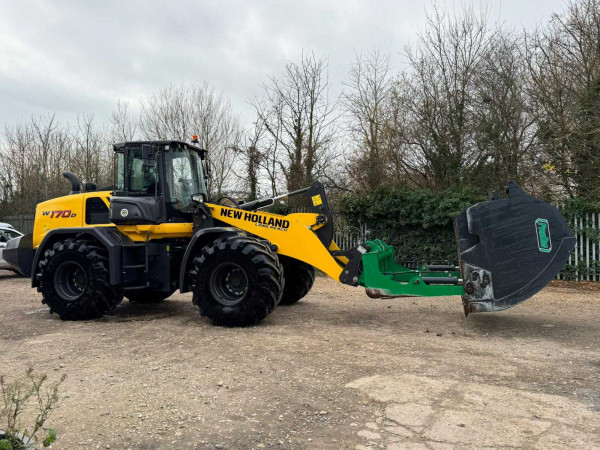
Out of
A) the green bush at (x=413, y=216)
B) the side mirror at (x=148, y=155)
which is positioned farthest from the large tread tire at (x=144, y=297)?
the green bush at (x=413, y=216)

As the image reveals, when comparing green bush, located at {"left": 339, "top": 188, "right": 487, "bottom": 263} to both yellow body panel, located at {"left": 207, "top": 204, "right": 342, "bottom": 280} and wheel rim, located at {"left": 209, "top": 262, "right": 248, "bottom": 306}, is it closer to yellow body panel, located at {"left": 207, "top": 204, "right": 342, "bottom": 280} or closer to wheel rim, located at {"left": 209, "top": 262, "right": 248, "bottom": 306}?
yellow body panel, located at {"left": 207, "top": 204, "right": 342, "bottom": 280}

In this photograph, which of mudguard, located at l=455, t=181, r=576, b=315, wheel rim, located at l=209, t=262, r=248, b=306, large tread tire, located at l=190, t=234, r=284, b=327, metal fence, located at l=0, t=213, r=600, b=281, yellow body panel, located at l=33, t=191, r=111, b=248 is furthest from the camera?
metal fence, located at l=0, t=213, r=600, b=281

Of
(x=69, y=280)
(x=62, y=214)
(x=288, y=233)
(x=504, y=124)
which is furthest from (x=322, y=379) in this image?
(x=504, y=124)

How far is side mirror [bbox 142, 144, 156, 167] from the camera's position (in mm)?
7328

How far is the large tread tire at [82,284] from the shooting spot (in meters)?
7.65

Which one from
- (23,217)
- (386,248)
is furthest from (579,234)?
(23,217)

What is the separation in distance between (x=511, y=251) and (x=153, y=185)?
5138 mm

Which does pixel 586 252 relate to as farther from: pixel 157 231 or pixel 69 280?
pixel 69 280

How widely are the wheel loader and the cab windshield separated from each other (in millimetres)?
16

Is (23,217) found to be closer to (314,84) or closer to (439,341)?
(314,84)

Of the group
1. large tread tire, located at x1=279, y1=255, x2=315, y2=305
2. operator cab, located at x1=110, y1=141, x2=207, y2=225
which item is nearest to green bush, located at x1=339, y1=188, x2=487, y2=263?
large tread tire, located at x1=279, y1=255, x2=315, y2=305

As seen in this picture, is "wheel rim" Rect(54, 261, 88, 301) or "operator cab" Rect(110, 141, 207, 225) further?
"wheel rim" Rect(54, 261, 88, 301)

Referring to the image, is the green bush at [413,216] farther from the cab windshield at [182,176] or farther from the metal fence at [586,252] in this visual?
the cab windshield at [182,176]

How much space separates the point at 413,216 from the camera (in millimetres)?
14570
